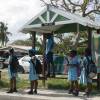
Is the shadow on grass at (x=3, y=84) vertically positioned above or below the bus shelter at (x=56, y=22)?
below

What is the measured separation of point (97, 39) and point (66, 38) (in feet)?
69.4

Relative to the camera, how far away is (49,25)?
17844 millimetres

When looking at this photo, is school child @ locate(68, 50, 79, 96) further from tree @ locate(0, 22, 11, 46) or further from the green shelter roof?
tree @ locate(0, 22, 11, 46)

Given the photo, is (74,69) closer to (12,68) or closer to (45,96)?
(45,96)

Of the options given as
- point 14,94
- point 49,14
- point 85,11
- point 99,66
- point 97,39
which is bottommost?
point 14,94

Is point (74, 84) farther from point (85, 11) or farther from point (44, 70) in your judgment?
point (85, 11)

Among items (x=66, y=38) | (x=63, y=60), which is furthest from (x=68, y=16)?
(x=66, y=38)

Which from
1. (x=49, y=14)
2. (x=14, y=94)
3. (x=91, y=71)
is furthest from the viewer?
(x=49, y=14)

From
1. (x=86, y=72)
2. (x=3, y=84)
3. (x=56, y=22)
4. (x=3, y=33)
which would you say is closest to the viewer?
(x=86, y=72)

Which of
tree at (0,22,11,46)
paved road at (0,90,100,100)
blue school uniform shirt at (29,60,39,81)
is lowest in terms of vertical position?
paved road at (0,90,100,100)

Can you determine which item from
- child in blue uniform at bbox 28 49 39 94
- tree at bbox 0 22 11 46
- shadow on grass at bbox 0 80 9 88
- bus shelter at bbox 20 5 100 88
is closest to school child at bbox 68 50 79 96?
child in blue uniform at bbox 28 49 39 94

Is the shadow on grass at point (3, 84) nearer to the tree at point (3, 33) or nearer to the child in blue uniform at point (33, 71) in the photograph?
the child in blue uniform at point (33, 71)

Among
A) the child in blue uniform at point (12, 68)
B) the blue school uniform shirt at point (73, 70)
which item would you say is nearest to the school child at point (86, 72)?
the blue school uniform shirt at point (73, 70)

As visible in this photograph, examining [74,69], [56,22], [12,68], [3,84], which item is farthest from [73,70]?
[3,84]
